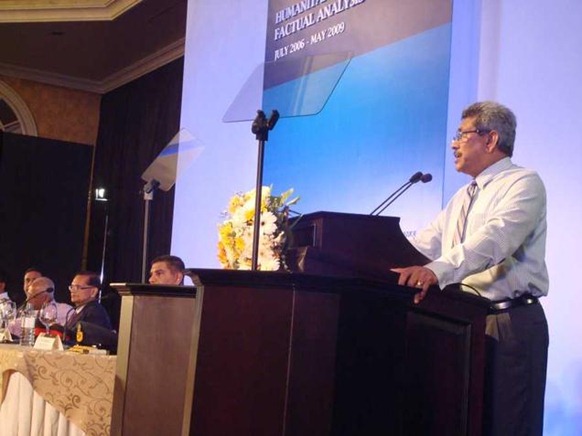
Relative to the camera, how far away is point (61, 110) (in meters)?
10.8

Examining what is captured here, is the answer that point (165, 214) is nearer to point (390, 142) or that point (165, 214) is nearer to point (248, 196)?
point (390, 142)

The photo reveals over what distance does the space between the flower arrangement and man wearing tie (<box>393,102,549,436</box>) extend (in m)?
0.48

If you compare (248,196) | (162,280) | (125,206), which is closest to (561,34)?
(248,196)

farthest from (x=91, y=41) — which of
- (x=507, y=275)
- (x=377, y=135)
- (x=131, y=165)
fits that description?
(x=507, y=275)

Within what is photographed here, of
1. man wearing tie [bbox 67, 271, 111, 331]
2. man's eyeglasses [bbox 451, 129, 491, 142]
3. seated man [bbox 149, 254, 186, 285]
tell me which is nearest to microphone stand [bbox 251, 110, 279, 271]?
man's eyeglasses [bbox 451, 129, 491, 142]

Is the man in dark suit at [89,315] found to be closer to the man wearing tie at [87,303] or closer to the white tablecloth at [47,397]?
the man wearing tie at [87,303]

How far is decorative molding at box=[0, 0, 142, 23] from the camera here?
28.1 feet

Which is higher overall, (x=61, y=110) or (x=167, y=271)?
(x=61, y=110)

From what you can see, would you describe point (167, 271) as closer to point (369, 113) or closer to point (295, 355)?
point (369, 113)

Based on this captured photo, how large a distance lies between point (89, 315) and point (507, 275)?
2.93 meters

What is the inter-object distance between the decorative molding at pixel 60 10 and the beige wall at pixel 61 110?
5.22 feet

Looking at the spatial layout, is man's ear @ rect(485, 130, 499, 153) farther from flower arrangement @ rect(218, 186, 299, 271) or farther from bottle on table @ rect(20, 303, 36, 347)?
bottle on table @ rect(20, 303, 36, 347)

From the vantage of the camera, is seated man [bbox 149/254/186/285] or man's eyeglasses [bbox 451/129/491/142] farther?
seated man [bbox 149/254/186/285]

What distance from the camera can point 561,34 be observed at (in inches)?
149
